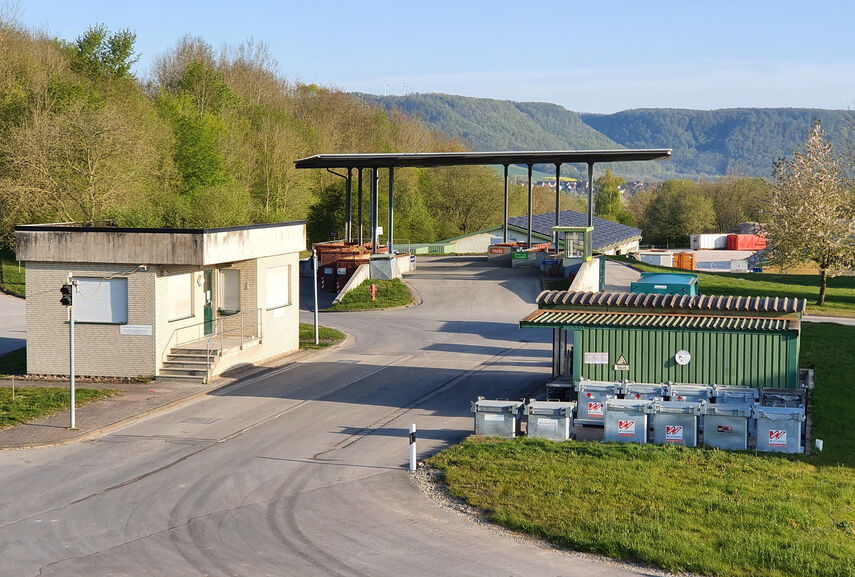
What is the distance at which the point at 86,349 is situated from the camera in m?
28.6

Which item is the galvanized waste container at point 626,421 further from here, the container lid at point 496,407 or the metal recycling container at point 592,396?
the container lid at point 496,407

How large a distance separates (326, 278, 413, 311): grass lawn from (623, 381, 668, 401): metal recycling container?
25068 mm

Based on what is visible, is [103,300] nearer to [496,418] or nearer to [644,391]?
[496,418]

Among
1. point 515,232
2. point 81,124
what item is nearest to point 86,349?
point 81,124

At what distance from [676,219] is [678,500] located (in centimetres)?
11065

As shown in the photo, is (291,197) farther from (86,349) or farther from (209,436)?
(209,436)

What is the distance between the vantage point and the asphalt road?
14023 mm

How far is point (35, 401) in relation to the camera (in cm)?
2498

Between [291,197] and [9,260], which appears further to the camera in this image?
[291,197]

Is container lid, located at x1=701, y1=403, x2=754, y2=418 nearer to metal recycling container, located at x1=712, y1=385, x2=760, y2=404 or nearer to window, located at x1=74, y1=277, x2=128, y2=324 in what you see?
metal recycling container, located at x1=712, y1=385, x2=760, y2=404

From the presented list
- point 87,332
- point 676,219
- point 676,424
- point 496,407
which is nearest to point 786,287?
point 676,424

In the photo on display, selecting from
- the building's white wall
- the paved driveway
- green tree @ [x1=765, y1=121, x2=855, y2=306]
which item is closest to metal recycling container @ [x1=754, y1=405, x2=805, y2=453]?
the building's white wall

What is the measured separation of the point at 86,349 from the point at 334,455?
1214 centimetres

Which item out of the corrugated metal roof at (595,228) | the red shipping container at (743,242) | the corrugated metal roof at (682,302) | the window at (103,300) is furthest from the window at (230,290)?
the red shipping container at (743,242)
